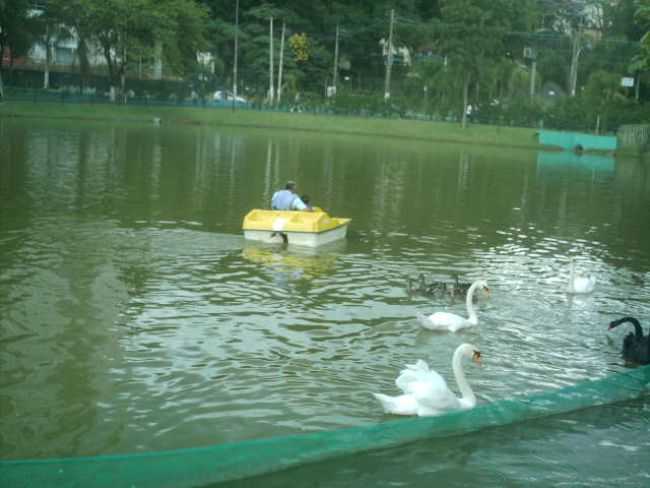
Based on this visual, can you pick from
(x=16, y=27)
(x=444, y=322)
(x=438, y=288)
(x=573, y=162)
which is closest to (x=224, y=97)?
(x=16, y=27)

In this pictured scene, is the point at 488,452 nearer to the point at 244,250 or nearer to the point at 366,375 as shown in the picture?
the point at 366,375

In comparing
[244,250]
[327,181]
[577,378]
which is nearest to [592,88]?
[327,181]

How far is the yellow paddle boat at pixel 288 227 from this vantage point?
16844 mm

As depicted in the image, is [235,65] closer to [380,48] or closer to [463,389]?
[380,48]

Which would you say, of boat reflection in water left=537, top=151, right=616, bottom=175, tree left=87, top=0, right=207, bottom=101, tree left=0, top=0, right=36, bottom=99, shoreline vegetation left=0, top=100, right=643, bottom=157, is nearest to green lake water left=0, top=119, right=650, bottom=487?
boat reflection in water left=537, top=151, right=616, bottom=175

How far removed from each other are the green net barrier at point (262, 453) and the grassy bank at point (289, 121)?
169ft

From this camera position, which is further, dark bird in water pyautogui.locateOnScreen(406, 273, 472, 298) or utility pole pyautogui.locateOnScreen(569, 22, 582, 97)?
utility pole pyautogui.locateOnScreen(569, 22, 582, 97)

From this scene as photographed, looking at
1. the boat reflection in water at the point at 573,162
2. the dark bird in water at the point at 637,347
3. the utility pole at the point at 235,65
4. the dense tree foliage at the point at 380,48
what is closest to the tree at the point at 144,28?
the dense tree foliage at the point at 380,48

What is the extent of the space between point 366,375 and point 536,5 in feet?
251

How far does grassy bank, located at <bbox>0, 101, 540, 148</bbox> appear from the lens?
2366 inches

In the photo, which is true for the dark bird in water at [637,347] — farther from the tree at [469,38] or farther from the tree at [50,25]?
the tree at [50,25]

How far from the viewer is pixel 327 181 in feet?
97.8

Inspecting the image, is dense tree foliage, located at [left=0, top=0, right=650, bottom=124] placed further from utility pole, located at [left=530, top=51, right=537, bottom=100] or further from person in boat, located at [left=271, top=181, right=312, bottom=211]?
person in boat, located at [left=271, top=181, right=312, bottom=211]

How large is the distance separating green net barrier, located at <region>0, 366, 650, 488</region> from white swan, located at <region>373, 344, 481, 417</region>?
0.18m
